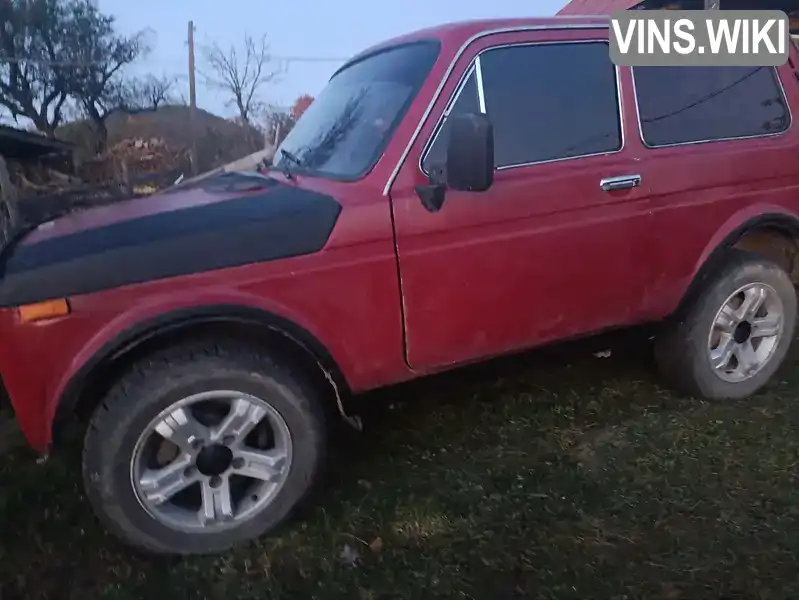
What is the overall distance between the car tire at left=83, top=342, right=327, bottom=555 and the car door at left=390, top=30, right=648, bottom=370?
0.65 m

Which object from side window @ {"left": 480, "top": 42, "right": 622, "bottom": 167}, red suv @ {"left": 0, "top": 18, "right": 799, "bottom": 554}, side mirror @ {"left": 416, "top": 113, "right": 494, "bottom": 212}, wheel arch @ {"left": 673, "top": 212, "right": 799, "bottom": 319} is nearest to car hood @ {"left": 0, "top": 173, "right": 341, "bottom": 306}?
red suv @ {"left": 0, "top": 18, "right": 799, "bottom": 554}

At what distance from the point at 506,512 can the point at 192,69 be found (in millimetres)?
22421

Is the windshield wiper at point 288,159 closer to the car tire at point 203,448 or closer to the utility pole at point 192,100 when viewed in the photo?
the car tire at point 203,448

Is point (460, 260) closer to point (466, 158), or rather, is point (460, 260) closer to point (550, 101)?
point (466, 158)

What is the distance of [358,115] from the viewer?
3303 millimetres

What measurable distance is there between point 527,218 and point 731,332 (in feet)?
5.45

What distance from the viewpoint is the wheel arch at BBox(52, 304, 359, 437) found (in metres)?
2.55

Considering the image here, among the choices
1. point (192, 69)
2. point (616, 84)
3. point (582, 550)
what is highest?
point (192, 69)

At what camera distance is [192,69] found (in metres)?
22.4

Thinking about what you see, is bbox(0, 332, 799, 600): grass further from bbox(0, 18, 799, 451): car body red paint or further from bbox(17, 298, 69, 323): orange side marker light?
bbox(17, 298, 69, 323): orange side marker light

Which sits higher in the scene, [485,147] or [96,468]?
[485,147]

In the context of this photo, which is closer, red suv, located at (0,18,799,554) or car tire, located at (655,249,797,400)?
red suv, located at (0,18,799,554)

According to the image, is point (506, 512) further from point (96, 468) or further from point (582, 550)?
point (96, 468)

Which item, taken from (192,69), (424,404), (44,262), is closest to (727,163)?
(424,404)
